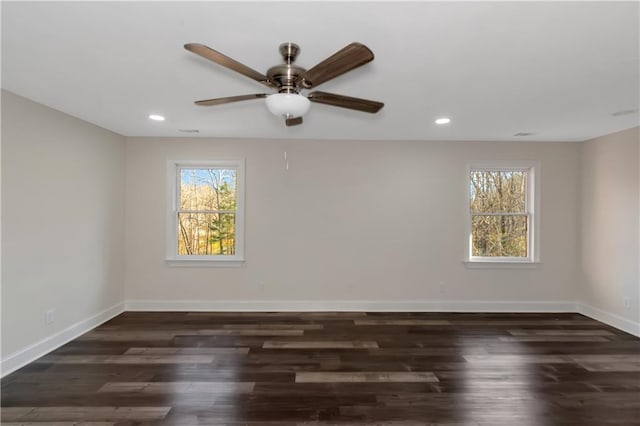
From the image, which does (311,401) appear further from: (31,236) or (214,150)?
(214,150)

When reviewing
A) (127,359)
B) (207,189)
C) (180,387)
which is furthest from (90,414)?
(207,189)

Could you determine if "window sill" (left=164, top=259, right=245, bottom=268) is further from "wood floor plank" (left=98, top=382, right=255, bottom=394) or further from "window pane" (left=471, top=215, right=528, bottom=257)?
"window pane" (left=471, top=215, right=528, bottom=257)

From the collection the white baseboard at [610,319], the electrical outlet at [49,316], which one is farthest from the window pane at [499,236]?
the electrical outlet at [49,316]

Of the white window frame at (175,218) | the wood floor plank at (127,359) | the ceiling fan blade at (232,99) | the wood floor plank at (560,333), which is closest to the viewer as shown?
the ceiling fan blade at (232,99)

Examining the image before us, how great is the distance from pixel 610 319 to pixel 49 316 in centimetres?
641

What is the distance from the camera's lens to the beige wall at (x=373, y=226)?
435 cm

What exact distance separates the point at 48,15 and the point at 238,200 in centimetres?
289

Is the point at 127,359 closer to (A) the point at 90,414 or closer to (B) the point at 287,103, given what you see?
(A) the point at 90,414

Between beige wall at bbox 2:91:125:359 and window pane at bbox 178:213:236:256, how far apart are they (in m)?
0.85

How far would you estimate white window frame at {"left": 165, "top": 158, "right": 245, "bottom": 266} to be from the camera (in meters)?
4.32

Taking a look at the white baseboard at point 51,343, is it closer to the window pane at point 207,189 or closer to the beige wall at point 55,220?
the beige wall at point 55,220

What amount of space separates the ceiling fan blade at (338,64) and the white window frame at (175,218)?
2.77 metres

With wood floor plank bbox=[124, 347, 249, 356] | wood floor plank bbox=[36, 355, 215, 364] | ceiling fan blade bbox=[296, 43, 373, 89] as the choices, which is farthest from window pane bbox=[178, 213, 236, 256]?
ceiling fan blade bbox=[296, 43, 373, 89]

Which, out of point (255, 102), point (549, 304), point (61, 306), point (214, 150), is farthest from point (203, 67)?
point (549, 304)
